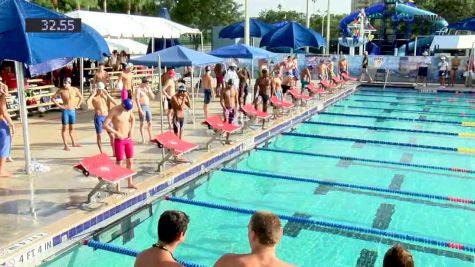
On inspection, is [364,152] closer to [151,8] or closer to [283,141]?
[283,141]

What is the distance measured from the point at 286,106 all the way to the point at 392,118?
3.69 m

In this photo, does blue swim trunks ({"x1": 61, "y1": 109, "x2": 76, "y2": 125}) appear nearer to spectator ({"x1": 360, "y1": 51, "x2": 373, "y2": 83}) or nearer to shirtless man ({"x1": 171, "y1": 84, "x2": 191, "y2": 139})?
shirtless man ({"x1": 171, "y1": 84, "x2": 191, "y2": 139})

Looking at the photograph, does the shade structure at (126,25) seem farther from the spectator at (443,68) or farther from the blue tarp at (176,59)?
the spectator at (443,68)

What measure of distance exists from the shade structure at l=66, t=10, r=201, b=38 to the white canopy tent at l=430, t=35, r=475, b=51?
50.4 ft

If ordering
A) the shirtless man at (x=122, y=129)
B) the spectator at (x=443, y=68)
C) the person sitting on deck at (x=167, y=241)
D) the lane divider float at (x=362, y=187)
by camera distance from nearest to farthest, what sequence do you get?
the person sitting on deck at (x=167, y=241), the shirtless man at (x=122, y=129), the lane divider float at (x=362, y=187), the spectator at (x=443, y=68)

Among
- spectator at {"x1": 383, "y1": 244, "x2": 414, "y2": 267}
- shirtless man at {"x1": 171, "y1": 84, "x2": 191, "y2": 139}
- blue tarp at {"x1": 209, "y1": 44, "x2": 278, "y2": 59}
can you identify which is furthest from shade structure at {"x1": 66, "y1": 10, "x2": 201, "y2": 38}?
spectator at {"x1": 383, "y1": 244, "x2": 414, "y2": 267}

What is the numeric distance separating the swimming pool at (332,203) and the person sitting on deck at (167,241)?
2943 millimetres

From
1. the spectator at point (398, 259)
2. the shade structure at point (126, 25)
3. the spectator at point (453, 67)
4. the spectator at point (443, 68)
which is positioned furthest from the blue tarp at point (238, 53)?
the spectator at point (398, 259)

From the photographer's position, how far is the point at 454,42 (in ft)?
86.4

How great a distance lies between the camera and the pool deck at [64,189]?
520cm

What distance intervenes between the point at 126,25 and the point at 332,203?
10530 mm

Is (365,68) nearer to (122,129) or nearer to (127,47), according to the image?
(127,47)

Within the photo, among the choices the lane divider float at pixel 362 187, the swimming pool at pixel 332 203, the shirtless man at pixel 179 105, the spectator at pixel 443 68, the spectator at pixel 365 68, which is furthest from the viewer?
the spectator at pixel 365 68

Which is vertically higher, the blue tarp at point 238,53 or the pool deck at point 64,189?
the blue tarp at point 238,53
